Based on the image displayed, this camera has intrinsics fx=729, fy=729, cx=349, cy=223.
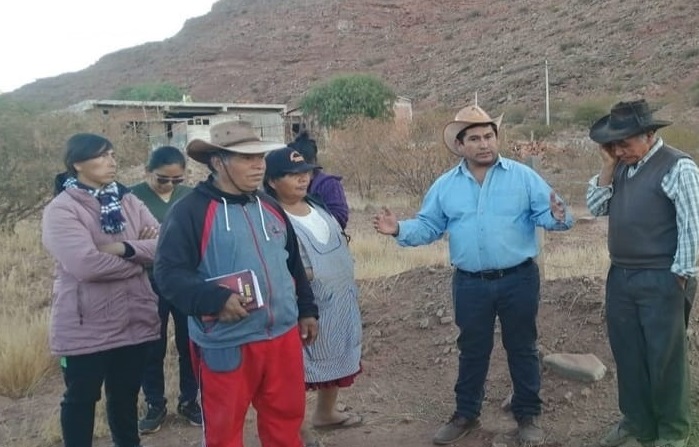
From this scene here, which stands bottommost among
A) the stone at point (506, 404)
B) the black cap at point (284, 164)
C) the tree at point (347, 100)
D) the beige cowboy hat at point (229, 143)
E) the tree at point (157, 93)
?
the stone at point (506, 404)

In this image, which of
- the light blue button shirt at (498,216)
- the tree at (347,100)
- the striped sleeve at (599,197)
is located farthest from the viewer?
the tree at (347,100)

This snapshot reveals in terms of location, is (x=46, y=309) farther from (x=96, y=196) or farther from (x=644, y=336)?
(x=644, y=336)

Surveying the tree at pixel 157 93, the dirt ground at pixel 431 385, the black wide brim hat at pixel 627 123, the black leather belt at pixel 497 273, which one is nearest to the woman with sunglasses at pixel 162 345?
the dirt ground at pixel 431 385

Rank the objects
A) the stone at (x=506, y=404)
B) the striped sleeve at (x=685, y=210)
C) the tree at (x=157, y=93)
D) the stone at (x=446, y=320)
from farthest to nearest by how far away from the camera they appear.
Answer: the tree at (x=157, y=93), the stone at (x=446, y=320), the stone at (x=506, y=404), the striped sleeve at (x=685, y=210)

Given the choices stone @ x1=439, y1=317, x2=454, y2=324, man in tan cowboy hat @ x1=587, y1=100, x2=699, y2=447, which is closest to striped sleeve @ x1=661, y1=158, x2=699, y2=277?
man in tan cowboy hat @ x1=587, y1=100, x2=699, y2=447

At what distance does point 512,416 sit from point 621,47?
131ft

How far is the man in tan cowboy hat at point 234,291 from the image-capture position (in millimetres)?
3070

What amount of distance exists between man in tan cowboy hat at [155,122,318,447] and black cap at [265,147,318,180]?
1.66ft

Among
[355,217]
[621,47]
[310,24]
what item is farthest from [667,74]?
[310,24]

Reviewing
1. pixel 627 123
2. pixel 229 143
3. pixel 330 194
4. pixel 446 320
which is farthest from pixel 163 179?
pixel 627 123

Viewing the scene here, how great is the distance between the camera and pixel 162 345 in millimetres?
4637

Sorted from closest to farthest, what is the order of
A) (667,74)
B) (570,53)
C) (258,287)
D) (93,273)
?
(258,287) < (93,273) < (667,74) < (570,53)

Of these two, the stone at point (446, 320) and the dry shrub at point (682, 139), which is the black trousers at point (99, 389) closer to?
the stone at point (446, 320)

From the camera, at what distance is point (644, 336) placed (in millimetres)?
3744
